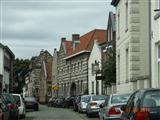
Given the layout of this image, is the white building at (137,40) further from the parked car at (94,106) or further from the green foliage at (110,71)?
the green foliage at (110,71)

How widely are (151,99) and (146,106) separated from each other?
0.84 feet

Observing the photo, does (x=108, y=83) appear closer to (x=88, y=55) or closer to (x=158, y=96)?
(x=88, y=55)

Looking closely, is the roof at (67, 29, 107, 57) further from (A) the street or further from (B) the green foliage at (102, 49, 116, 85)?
(A) the street

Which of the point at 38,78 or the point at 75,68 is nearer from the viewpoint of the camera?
the point at 75,68

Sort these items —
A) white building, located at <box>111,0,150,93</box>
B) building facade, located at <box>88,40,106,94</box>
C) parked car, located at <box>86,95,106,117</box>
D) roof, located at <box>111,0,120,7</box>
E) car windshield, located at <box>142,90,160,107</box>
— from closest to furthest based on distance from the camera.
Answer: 1. car windshield, located at <box>142,90,160,107</box>
2. parked car, located at <box>86,95,106,117</box>
3. white building, located at <box>111,0,150,93</box>
4. roof, located at <box>111,0,120,7</box>
5. building facade, located at <box>88,40,106,94</box>

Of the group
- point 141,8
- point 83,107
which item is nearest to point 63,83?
point 83,107

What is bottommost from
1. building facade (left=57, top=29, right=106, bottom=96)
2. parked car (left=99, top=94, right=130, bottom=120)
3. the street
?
the street

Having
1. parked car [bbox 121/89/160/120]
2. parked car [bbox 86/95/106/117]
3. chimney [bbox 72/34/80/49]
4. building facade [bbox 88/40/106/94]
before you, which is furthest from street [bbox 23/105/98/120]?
chimney [bbox 72/34/80/49]

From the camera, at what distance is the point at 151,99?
1248 centimetres

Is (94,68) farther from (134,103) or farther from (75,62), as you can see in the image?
(134,103)

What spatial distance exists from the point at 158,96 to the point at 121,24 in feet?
91.1

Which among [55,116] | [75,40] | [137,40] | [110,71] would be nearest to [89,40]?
[75,40]

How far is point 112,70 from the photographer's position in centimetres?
4853

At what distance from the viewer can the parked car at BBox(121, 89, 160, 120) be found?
12.1 meters
